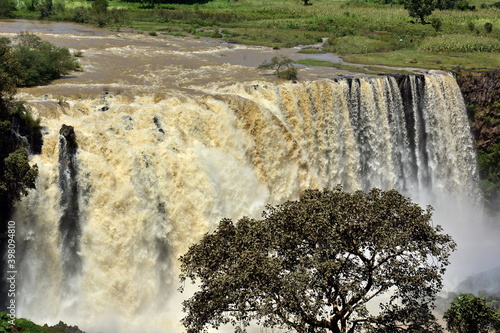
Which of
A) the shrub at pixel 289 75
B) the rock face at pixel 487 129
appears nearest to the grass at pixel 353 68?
the rock face at pixel 487 129

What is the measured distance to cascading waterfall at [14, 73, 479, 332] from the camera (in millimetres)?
18016

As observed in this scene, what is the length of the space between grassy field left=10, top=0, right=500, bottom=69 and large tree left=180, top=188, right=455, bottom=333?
25.1 metres

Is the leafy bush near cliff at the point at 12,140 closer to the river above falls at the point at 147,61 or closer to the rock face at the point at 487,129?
the river above falls at the point at 147,61

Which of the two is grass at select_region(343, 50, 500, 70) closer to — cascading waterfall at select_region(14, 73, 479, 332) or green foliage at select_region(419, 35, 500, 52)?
green foliage at select_region(419, 35, 500, 52)

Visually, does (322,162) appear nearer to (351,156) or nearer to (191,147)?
(351,156)

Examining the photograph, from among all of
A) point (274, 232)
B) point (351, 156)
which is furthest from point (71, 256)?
point (351, 156)

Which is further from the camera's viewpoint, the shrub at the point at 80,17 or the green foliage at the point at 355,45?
the shrub at the point at 80,17

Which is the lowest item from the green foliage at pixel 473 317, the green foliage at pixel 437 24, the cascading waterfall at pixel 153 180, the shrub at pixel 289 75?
the green foliage at pixel 473 317

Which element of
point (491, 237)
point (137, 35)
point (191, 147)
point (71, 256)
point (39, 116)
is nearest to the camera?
point (71, 256)

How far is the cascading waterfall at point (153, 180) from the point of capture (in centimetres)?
1802

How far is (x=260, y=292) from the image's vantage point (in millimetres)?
12555

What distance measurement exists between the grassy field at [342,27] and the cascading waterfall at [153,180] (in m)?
14.2

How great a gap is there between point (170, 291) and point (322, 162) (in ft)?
31.7

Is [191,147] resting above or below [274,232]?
above
